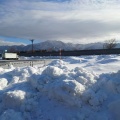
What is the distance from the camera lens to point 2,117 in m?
8.15

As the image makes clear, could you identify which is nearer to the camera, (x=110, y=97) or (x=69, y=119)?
(x=69, y=119)

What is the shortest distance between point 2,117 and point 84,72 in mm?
2993

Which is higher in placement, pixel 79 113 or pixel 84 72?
pixel 84 72

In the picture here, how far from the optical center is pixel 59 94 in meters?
8.54

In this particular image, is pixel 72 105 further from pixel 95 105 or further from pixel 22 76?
pixel 22 76

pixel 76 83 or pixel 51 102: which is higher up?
pixel 76 83

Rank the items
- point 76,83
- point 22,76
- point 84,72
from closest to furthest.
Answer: point 76,83 < point 84,72 < point 22,76

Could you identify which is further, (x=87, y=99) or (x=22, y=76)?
(x=22, y=76)

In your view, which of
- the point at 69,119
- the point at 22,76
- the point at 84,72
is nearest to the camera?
the point at 69,119

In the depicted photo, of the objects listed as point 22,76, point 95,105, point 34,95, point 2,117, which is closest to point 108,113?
point 95,105


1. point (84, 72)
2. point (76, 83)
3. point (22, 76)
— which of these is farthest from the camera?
point (22, 76)

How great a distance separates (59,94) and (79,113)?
2.81ft

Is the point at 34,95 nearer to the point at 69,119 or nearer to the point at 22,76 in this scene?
the point at 69,119

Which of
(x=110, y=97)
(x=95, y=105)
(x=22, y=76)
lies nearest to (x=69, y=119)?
(x=95, y=105)
